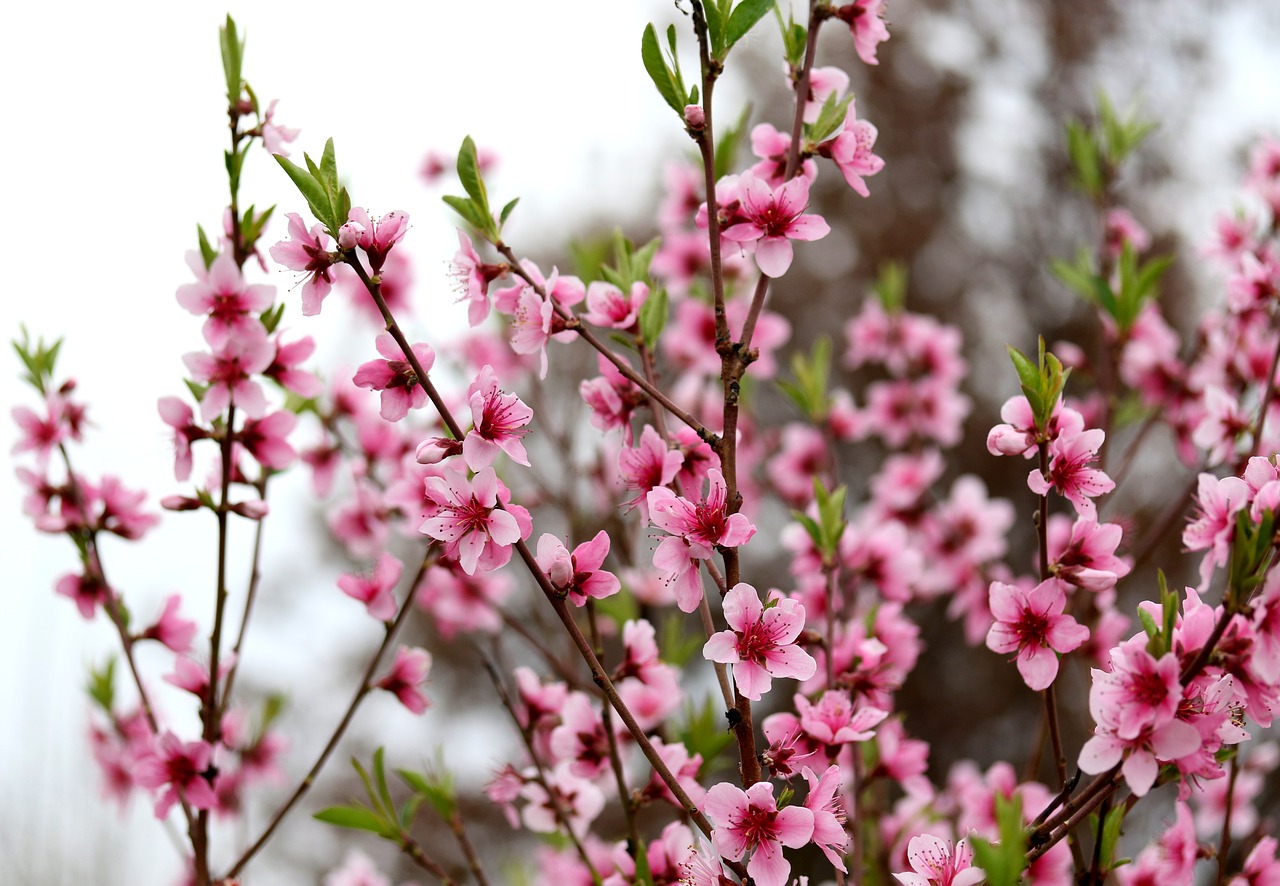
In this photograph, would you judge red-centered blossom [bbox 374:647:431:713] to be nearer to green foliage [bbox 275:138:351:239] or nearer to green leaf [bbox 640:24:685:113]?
green foliage [bbox 275:138:351:239]

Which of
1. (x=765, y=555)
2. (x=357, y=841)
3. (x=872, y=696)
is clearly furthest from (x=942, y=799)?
(x=357, y=841)

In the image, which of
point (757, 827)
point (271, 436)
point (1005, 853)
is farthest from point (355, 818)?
point (1005, 853)

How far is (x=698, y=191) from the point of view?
2393 mm

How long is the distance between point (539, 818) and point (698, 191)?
154 centimetres

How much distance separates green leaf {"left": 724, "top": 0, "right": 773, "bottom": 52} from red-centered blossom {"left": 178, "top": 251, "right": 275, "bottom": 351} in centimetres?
78

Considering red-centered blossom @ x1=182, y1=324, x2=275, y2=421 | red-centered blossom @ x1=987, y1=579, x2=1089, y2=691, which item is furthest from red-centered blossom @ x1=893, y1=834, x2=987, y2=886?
red-centered blossom @ x1=182, y1=324, x2=275, y2=421

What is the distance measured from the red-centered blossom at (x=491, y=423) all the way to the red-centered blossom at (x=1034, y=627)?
2.09 ft

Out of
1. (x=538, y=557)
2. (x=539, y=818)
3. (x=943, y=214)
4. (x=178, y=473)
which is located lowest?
(x=539, y=818)

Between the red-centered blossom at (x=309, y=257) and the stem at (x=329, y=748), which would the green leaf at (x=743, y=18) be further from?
the stem at (x=329, y=748)

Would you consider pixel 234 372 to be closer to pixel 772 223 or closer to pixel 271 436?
pixel 271 436

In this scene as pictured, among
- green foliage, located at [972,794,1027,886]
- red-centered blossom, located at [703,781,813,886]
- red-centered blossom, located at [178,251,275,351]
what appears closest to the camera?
green foliage, located at [972,794,1027,886]

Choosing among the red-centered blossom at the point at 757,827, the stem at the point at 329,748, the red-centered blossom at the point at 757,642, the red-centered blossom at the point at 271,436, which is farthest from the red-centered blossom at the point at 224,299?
the red-centered blossom at the point at 757,827

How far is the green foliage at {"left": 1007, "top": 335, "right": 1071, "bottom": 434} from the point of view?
3.99 feet

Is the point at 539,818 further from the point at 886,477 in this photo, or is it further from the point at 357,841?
the point at 357,841
